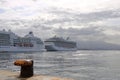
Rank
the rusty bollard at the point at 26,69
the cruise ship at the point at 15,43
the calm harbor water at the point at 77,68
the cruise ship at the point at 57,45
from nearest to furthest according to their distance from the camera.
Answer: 1. the rusty bollard at the point at 26,69
2. the calm harbor water at the point at 77,68
3. the cruise ship at the point at 15,43
4. the cruise ship at the point at 57,45

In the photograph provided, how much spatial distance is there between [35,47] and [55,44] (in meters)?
25.0

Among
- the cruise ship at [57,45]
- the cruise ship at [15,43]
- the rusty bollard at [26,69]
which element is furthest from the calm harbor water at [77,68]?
the cruise ship at [57,45]

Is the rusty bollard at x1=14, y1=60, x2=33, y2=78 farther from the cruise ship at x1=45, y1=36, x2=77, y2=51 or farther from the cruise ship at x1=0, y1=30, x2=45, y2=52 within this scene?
the cruise ship at x1=45, y1=36, x2=77, y2=51

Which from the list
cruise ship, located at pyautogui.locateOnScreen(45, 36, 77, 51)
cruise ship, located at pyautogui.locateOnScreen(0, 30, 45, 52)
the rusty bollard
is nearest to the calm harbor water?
the rusty bollard

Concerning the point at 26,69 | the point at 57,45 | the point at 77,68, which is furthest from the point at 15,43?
the point at 26,69

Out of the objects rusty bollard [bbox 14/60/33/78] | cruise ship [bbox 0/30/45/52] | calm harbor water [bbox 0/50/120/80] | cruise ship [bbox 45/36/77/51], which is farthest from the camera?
cruise ship [bbox 45/36/77/51]

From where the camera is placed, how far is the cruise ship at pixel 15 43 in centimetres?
9604

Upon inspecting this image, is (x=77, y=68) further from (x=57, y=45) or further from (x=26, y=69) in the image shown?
(x=57, y=45)

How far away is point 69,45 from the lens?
144m

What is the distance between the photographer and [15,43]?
101 m

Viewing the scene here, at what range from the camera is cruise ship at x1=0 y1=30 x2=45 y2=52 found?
96.0 m

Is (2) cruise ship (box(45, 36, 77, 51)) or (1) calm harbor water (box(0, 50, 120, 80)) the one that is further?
(2) cruise ship (box(45, 36, 77, 51))

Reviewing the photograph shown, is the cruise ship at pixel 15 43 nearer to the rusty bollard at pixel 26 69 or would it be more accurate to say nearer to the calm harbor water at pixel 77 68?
the calm harbor water at pixel 77 68

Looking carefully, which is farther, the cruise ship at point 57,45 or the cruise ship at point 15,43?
the cruise ship at point 57,45
